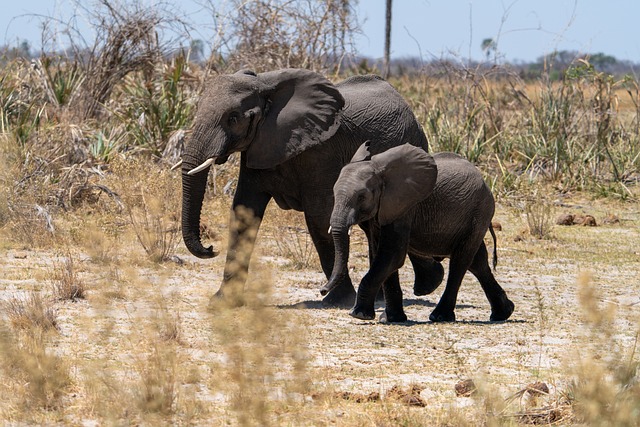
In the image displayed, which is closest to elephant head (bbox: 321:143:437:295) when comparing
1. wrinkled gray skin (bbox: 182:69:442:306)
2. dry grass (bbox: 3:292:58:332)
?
wrinkled gray skin (bbox: 182:69:442:306)

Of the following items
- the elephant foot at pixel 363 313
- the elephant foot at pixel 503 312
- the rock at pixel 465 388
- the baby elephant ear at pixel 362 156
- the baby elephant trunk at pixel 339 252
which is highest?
the baby elephant ear at pixel 362 156

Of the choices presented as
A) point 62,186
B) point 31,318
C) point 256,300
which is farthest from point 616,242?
point 256,300

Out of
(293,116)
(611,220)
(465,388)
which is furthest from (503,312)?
(611,220)

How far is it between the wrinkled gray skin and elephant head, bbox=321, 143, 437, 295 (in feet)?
3.24

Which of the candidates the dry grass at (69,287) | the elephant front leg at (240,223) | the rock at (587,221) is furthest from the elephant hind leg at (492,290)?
the rock at (587,221)

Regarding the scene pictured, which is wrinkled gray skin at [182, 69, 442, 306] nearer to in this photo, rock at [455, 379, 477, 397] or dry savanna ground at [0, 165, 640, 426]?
dry savanna ground at [0, 165, 640, 426]

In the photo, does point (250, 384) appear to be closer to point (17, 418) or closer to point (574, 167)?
point (17, 418)

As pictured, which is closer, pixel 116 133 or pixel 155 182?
pixel 155 182

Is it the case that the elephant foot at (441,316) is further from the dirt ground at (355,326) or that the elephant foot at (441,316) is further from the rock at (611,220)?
the rock at (611,220)

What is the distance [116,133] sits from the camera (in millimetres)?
→ 15570

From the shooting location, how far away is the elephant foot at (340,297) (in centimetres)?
966

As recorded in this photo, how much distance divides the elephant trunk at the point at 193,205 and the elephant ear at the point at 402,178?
155 centimetres

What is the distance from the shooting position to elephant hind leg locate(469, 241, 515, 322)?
909 cm

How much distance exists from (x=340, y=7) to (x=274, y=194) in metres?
6.93
